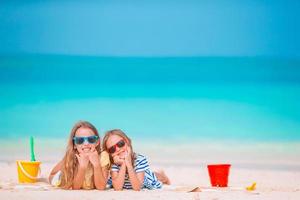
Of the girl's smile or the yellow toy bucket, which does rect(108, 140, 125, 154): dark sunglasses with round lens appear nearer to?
the girl's smile

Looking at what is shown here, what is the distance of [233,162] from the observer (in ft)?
20.2

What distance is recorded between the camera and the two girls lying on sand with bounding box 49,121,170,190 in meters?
3.57

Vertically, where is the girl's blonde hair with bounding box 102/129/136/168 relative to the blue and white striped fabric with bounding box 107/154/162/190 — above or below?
above

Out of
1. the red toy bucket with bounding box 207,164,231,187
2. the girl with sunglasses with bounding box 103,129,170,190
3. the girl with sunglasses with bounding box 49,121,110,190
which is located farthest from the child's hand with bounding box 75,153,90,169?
the red toy bucket with bounding box 207,164,231,187

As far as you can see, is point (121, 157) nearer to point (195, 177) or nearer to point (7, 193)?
point (7, 193)

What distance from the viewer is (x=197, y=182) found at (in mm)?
5012

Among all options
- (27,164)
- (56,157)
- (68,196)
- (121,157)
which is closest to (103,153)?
(121,157)

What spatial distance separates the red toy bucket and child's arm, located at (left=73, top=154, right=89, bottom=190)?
80 centimetres

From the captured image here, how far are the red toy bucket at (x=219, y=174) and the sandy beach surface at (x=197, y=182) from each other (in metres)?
0.06

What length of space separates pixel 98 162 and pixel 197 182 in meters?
1.62

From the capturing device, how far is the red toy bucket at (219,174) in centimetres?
405

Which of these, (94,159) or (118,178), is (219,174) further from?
(94,159)

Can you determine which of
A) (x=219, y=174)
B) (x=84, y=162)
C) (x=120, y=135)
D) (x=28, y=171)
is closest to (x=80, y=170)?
(x=84, y=162)

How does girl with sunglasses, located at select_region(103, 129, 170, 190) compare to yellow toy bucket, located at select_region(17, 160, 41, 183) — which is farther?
yellow toy bucket, located at select_region(17, 160, 41, 183)
